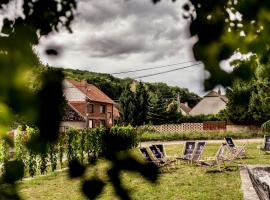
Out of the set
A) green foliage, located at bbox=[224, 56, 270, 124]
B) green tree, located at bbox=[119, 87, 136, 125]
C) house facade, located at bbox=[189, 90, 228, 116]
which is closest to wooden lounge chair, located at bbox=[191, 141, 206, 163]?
green foliage, located at bbox=[224, 56, 270, 124]

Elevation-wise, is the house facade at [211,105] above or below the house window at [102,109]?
above

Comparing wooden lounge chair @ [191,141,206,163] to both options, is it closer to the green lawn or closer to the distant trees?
the green lawn

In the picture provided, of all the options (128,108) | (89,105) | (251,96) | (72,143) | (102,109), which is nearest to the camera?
(251,96)

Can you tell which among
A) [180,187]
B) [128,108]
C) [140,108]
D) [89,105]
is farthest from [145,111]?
[180,187]

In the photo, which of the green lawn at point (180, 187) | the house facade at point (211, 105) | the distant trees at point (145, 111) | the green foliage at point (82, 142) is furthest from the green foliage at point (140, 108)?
the green lawn at point (180, 187)

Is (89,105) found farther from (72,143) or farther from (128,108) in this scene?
(72,143)

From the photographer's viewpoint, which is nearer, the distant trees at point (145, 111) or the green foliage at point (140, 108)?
the distant trees at point (145, 111)

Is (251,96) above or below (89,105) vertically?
below

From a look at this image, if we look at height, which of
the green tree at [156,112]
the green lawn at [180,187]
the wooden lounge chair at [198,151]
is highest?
the green tree at [156,112]

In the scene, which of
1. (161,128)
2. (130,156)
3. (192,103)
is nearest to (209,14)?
(130,156)

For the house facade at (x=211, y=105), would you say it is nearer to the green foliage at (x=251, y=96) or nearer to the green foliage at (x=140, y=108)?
the green foliage at (x=140, y=108)

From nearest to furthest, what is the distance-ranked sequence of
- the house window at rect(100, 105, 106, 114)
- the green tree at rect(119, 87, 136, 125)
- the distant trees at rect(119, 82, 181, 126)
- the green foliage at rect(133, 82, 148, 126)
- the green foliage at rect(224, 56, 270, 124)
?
the green foliage at rect(224, 56, 270, 124)
the green tree at rect(119, 87, 136, 125)
the distant trees at rect(119, 82, 181, 126)
the green foliage at rect(133, 82, 148, 126)
the house window at rect(100, 105, 106, 114)

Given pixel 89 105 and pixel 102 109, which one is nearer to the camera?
pixel 89 105

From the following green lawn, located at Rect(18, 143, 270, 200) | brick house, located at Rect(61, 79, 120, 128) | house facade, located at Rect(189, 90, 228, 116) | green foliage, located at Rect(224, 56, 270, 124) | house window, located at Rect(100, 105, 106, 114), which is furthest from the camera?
house facade, located at Rect(189, 90, 228, 116)
